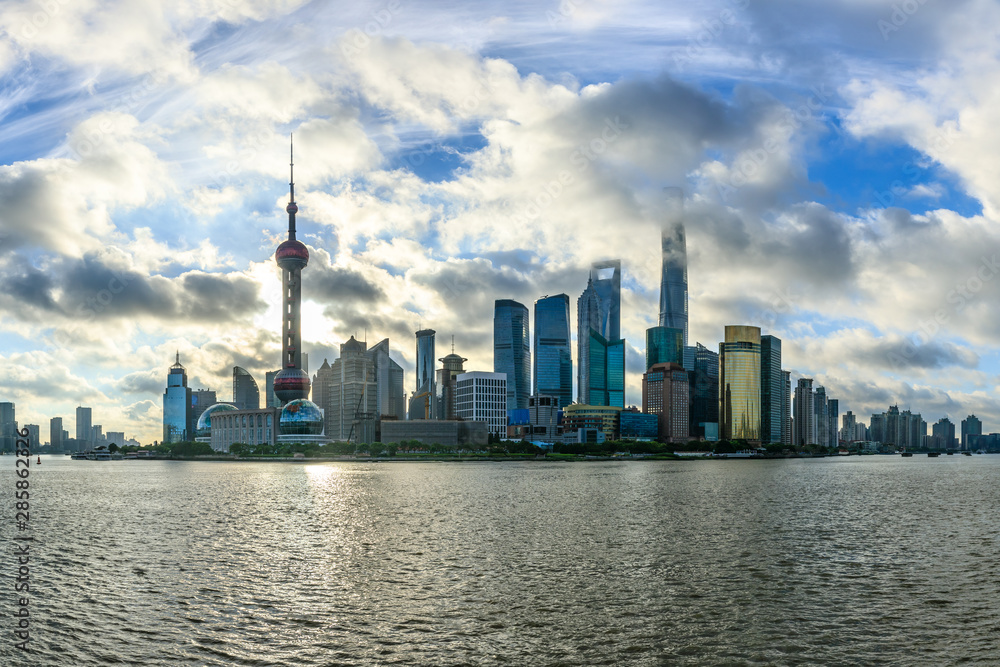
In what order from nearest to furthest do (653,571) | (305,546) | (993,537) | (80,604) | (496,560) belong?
1. (80,604)
2. (653,571)
3. (496,560)
4. (305,546)
5. (993,537)

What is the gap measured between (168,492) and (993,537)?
12990cm

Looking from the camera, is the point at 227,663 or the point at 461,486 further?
the point at 461,486

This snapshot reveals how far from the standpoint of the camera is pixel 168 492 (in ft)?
462

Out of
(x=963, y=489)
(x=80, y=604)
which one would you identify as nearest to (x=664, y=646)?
(x=80, y=604)

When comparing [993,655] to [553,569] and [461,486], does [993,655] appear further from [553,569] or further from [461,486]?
[461,486]

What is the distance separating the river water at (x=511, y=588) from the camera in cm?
3716

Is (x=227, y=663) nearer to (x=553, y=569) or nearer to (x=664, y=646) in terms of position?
(x=664, y=646)

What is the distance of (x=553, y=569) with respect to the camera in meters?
56.7

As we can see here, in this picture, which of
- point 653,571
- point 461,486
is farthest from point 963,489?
point 653,571

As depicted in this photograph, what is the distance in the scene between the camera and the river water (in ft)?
122

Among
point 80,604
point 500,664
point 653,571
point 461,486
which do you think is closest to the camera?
point 500,664

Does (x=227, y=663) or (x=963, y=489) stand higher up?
(x=227, y=663)

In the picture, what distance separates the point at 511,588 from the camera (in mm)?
50281

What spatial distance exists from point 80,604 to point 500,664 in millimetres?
28572
